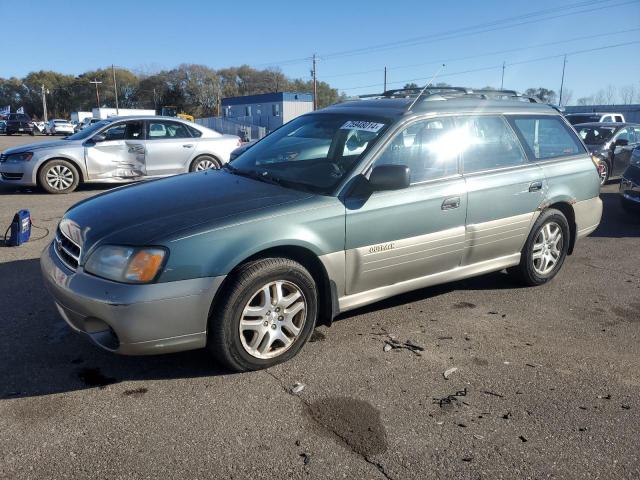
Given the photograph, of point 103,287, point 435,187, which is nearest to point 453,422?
point 435,187

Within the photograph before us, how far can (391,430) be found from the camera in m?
2.79

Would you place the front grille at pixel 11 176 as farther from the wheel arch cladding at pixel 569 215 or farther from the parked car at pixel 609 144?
the parked car at pixel 609 144

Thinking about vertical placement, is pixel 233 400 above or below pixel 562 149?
below

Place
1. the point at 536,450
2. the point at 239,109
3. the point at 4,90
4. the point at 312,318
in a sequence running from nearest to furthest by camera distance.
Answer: the point at 536,450, the point at 312,318, the point at 239,109, the point at 4,90

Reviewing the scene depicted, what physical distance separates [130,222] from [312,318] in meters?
1.33

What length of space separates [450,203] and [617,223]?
5679mm

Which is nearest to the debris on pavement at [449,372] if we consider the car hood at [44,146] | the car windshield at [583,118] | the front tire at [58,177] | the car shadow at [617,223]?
the car shadow at [617,223]

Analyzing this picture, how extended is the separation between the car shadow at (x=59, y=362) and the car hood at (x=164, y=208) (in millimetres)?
691

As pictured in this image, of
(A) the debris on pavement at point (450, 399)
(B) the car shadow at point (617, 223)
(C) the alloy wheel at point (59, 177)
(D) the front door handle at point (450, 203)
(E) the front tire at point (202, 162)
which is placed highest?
(D) the front door handle at point (450, 203)

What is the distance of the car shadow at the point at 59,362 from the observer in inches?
124

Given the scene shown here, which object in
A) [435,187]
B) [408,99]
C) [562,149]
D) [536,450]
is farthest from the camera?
[562,149]

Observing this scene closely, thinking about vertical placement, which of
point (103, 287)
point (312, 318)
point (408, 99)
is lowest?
point (312, 318)

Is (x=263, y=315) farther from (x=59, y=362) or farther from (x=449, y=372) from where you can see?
(x=59, y=362)

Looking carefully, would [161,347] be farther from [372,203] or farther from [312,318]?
[372,203]
